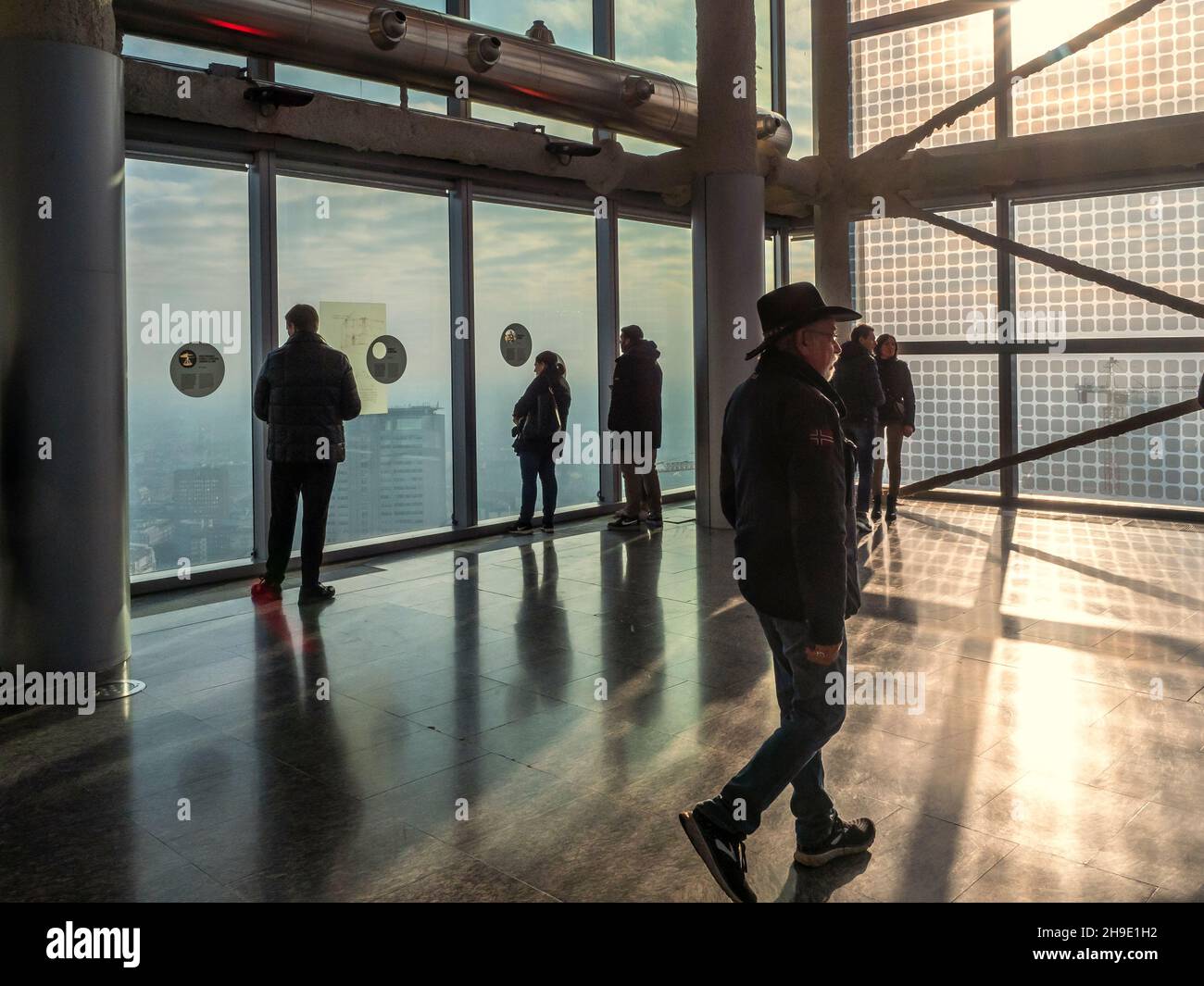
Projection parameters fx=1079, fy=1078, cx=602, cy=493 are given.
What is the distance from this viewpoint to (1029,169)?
11031mm

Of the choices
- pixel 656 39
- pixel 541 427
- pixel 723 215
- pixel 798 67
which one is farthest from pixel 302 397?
pixel 798 67

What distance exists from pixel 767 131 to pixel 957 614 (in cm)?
639

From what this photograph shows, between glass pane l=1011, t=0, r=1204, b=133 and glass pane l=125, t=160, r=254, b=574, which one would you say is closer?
glass pane l=125, t=160, r=254, b=574

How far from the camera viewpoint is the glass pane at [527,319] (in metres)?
10.8

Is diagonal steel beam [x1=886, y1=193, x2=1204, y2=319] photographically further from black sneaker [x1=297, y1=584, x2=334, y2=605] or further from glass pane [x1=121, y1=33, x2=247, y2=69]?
black sneaker [x1=297, y1=584, x2=334, y2=605]

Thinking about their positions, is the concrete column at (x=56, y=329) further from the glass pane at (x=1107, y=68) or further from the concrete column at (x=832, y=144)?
the glass pane at (x=1107, y=68)

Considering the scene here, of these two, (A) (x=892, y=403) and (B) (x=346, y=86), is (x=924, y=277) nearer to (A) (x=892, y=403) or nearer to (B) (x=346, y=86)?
(A) (x=892, y=403)

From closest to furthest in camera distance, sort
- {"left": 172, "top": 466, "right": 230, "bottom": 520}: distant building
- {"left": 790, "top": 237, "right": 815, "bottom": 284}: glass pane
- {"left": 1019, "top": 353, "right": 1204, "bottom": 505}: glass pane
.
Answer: {"left": 172, "top": 466, "right": 230, "bottom": 520}: distant building, {"left": 1019, "top": 353, "right": 1204, "bottom": 505}: glass pane, {"left": 790, "top": 237, "right": 815, "bottom": 284}: glass pane

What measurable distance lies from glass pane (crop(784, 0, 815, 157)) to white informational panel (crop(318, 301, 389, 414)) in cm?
730

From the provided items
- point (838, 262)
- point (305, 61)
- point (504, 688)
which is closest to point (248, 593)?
point (504, 688)

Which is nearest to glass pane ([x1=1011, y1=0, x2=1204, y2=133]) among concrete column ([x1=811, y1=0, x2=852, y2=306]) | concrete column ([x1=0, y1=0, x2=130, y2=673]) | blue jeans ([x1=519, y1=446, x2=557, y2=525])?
concrete column ([x1=811, y1=0, x2=852, y2=306])

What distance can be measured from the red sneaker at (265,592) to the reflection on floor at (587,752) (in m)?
0.15

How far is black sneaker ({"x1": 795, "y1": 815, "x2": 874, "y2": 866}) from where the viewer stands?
11.9 ft
